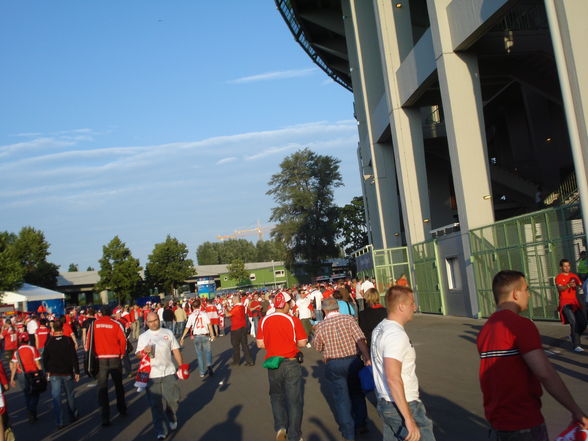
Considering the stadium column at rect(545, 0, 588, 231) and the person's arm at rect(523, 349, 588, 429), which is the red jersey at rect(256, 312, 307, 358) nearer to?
the person's arm at rect(523, 349, 588, 429)

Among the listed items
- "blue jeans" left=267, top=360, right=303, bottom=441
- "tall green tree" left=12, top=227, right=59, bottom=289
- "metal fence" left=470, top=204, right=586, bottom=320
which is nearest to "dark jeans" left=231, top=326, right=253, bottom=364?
"metal fence" left=470, top=204, right=586, bottom=320

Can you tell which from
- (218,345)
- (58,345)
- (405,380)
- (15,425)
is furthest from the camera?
(218,345)

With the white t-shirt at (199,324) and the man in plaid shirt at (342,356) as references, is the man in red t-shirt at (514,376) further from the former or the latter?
the white t-shirt at (199,324)

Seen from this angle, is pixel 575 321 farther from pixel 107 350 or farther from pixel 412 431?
pixel 107 350

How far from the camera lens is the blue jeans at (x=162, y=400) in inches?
329

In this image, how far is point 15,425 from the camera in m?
11.3

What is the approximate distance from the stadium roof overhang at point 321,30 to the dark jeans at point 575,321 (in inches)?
1299

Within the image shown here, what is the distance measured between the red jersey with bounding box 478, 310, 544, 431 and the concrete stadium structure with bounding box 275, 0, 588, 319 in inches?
406

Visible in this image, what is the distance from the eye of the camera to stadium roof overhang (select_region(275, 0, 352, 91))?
40.6 m

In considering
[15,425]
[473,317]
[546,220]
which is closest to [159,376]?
[15,425]

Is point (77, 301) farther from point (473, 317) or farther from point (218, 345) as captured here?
point (473, 317)

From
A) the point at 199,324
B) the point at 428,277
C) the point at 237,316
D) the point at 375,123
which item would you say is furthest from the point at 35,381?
the point at 375,123

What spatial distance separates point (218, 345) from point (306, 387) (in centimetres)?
1335

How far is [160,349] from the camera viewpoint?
28.3ft
